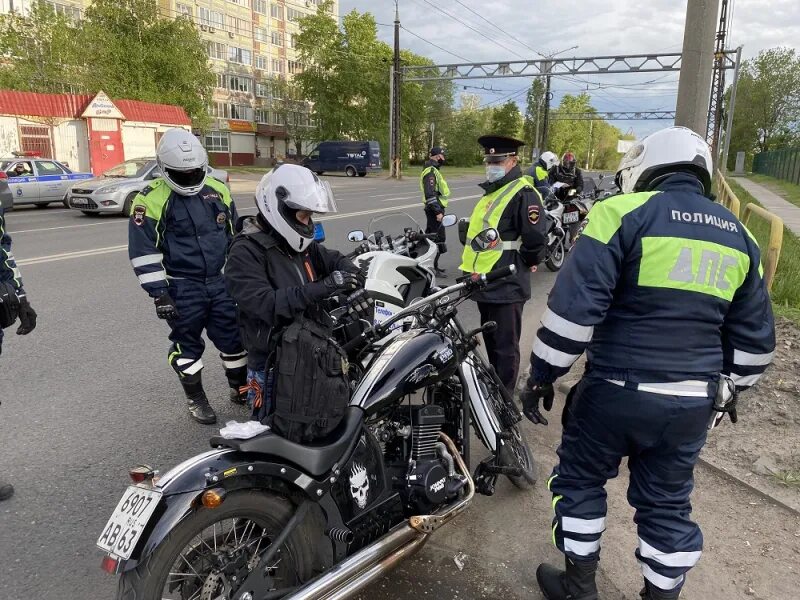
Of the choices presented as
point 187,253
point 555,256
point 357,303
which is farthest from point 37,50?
point 357,303

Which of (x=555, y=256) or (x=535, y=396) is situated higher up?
(x=535, y=396)

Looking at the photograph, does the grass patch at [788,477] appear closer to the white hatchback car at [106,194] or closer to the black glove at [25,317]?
the black glove at [25,317]

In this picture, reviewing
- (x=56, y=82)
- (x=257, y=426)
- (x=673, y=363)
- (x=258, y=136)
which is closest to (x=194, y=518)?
(x=257, y=426)

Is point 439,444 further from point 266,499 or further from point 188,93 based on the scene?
point 188,93

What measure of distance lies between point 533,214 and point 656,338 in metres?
2.19

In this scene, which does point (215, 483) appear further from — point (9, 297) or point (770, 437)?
point (770, 437)

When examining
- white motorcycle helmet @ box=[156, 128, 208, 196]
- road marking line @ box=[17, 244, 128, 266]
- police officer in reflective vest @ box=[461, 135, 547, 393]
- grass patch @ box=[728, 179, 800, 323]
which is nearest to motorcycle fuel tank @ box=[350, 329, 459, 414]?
police officer in reflective vest @ box=[461, 135, 547, 393]

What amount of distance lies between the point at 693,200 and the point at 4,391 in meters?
4.81

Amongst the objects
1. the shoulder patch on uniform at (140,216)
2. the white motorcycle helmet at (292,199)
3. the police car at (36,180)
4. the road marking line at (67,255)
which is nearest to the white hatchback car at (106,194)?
the police car at (36,180)

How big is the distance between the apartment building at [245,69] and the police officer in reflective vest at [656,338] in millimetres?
52348

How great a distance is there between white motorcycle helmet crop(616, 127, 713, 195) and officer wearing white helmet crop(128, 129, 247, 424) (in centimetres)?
277

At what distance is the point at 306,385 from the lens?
91.4 inches

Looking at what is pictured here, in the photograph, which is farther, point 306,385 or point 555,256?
point 555,256

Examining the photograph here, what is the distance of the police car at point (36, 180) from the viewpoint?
17219mm
